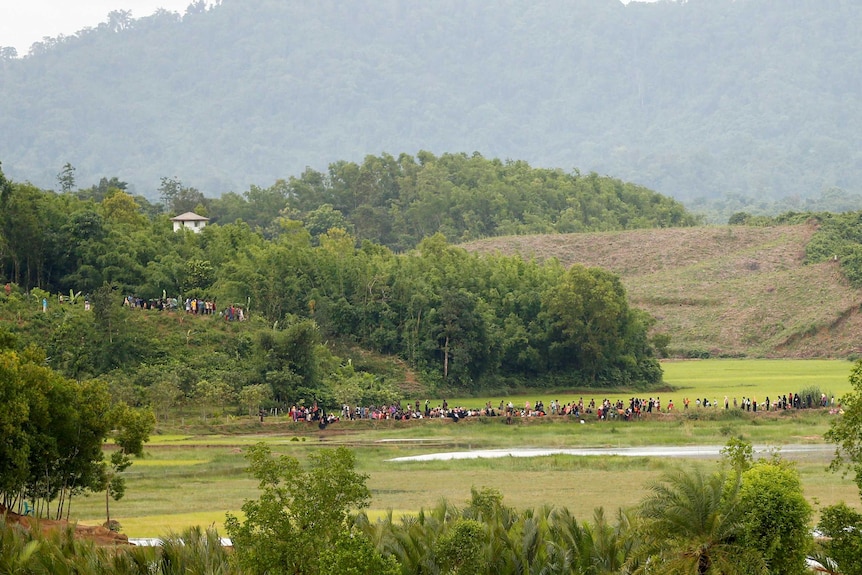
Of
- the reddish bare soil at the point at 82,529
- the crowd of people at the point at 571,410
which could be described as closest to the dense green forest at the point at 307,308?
the crowd of people at the point at 571,410

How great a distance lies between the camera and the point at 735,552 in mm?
23906

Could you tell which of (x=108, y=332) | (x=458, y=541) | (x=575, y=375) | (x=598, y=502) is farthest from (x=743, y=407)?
(x=458, y=541)

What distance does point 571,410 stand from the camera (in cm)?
6406

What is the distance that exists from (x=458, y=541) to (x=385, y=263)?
61.5m

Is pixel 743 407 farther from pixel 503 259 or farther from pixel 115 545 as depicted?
pixel 115 545

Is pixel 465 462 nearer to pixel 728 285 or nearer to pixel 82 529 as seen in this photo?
pixel 82 529

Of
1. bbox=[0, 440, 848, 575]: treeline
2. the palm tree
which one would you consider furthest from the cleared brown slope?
the palm tree

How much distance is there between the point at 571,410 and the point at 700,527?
4003 centimetres

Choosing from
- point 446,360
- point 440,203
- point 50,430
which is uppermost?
point 440,203

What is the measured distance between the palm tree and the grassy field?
6.41 m

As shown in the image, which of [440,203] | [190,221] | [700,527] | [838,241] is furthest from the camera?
[440,203]

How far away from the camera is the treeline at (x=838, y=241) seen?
333ft

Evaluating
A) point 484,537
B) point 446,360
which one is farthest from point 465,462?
point 446,360

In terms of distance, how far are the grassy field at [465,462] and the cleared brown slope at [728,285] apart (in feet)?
66.1
